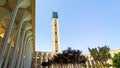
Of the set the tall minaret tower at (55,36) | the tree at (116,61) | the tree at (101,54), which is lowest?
the tree at (116,61)

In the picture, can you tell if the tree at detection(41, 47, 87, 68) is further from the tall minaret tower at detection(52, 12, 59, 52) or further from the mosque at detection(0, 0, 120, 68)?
the tall minaret tower at detection(52, 12, 59, 52)

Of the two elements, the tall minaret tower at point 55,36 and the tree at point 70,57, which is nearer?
the tree at point 70,57

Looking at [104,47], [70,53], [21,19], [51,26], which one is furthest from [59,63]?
[51,26]

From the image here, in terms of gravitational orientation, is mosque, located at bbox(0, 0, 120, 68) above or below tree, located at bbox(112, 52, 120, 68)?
above

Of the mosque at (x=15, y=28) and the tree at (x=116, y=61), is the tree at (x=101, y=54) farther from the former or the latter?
the mosque at (x=15, y=28)

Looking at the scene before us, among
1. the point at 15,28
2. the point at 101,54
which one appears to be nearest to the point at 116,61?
the point at 101,54

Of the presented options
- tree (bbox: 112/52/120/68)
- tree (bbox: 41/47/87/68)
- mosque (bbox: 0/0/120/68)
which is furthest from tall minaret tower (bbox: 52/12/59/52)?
mosque (bbox: 0/0/120/68)

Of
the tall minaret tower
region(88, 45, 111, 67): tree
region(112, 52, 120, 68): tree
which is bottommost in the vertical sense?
region(112, 52, 120, 68): tree

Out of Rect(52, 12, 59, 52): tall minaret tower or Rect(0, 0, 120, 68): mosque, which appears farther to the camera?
Rect(52, 12, 59, 52): tall minaret tower

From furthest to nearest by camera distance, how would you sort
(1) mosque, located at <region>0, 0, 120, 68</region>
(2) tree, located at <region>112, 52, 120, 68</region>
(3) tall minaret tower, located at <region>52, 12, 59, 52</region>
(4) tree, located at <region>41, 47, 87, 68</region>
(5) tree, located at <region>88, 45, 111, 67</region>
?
1. (3) tall minaret tower, located at <region>52, 12, 59, 52</region>
2. (5) tree, located at <region>88, 45, 111, 67</region>
3. (2) tree, located at <region>112, 52, 120, 68</region>
4. (4) tree, located at <region>41, 47, 87, 68</region>
5. (1) mosque, located at <region>0, 0, 120, 68</region>

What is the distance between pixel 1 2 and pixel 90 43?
33079 millimetres

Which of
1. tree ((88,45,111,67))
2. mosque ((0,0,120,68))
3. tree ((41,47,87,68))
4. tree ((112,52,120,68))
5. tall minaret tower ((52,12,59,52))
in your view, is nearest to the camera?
mosque ((0,0,120,68))

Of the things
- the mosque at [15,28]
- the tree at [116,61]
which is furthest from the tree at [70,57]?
the mosque at [15,28]

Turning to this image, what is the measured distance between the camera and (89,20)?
112 ft
